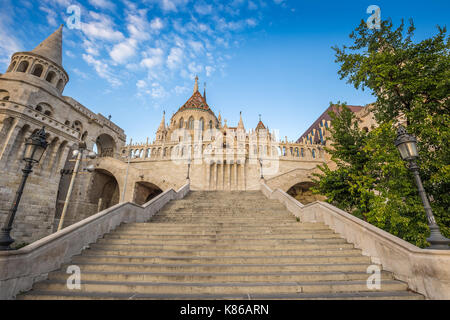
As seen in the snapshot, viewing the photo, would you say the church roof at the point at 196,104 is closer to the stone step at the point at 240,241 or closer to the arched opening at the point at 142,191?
the arched opening at the point at 142,191

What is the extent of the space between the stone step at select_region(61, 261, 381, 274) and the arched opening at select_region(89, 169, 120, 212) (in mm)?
20611

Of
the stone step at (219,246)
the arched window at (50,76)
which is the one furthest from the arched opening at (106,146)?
the stone step at (219,246)

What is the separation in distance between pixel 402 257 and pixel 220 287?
3739 mm

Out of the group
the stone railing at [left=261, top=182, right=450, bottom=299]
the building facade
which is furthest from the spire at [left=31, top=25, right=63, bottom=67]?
the stone railing at [left=261, top=182, right=450, bottom=299]

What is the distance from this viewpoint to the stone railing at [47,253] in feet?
11.2

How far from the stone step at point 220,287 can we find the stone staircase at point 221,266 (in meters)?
0.02

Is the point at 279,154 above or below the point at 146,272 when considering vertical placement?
above

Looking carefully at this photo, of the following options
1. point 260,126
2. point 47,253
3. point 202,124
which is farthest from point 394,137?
point 260,126

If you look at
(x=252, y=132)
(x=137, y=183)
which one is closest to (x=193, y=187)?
(x=137, y=183)

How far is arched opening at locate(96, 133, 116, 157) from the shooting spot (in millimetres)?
29469

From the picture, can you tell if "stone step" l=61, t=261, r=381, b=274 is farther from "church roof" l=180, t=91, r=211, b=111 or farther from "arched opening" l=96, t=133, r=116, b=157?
"church roof" l=180, t=91, r=211, b=111

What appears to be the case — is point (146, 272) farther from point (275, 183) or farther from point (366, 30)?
point (275, 183)
